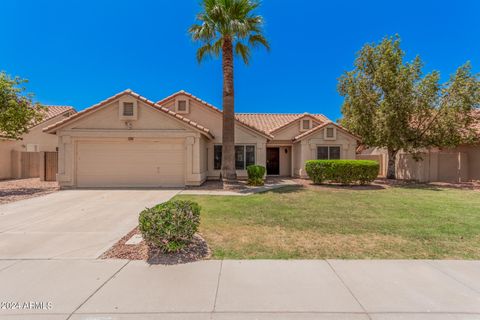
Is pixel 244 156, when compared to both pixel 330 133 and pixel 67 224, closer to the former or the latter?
pixel 330 133

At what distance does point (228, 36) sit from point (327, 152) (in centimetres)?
1099

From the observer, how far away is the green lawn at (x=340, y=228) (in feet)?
15.5

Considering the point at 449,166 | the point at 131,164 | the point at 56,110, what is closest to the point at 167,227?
the point at 131,164

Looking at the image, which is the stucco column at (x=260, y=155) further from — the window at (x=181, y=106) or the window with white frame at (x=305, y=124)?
the window at (x=181, y=106)

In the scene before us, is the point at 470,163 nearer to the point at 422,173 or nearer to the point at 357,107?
the point at 422,173

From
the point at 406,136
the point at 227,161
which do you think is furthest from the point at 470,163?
the point at 227,161

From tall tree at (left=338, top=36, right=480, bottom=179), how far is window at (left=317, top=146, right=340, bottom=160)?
8.70ft

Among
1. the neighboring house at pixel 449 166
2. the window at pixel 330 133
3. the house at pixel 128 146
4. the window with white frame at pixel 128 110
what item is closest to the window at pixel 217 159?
the house at pixel 128 146

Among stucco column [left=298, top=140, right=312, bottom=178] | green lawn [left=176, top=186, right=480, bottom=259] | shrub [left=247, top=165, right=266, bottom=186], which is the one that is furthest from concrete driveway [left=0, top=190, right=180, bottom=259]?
stucco column [left=298, top=140, right=312, bottom=178]

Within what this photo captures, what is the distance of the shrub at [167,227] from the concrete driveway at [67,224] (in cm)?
108

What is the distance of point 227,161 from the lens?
1362 centimetres

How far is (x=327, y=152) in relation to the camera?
1881 centimetres

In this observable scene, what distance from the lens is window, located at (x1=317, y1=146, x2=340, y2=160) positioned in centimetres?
1878

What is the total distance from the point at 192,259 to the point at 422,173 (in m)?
19.2
